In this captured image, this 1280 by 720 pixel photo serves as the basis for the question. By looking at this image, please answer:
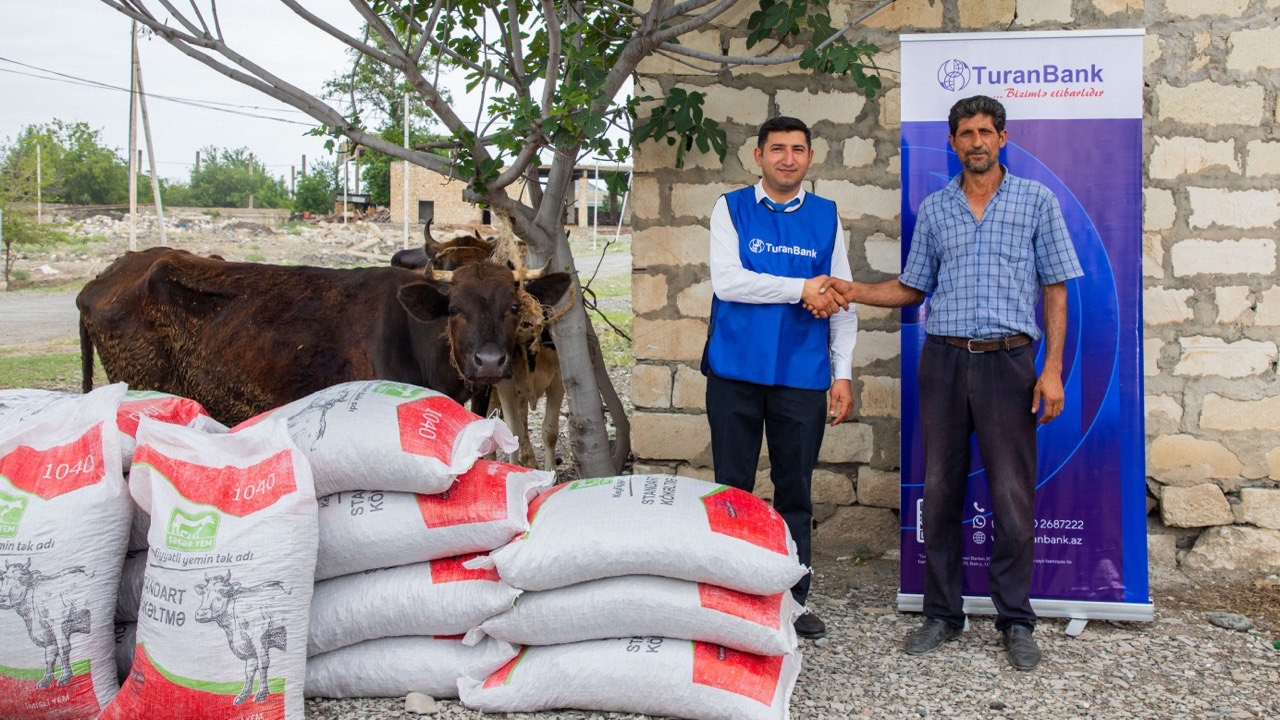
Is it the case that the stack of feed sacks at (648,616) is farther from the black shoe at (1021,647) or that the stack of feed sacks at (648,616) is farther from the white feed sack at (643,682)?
the black shoe at (1021,647)

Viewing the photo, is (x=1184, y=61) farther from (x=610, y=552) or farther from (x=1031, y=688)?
(x=610, y=552)

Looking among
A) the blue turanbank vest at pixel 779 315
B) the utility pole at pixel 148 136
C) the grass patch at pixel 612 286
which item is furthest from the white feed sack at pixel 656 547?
the utility pole at pixel 148 136

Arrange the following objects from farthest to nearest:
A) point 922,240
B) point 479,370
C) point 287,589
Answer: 1. point 479,370
2. point 922,240
3. point 287,589

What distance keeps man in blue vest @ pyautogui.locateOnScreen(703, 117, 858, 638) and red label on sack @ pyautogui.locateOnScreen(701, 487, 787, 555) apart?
385mm

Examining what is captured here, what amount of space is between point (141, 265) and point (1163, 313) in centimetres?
553

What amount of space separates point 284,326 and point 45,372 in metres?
7.20

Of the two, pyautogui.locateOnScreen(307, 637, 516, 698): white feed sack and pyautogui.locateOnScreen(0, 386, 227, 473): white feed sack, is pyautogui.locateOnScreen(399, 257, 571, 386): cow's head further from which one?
Result: pyautogui.locateOnScreen(307, 637, 516, 698): white feed sack

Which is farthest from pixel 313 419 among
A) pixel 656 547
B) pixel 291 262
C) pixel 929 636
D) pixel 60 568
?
pixel 291 262

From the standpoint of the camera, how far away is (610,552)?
3334 millimetres

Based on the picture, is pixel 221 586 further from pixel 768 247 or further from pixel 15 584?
pixel 768 247

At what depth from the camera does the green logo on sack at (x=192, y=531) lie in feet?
10.2

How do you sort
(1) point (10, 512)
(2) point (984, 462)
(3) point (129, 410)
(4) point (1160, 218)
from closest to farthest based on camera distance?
(1) point (10, 512) < (3) point (129, 410) < (2) point (984, 462) < (4) point (1160, 218)

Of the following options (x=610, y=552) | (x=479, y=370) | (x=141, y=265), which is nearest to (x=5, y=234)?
(x=141, y=265)

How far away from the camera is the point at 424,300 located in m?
4.70
